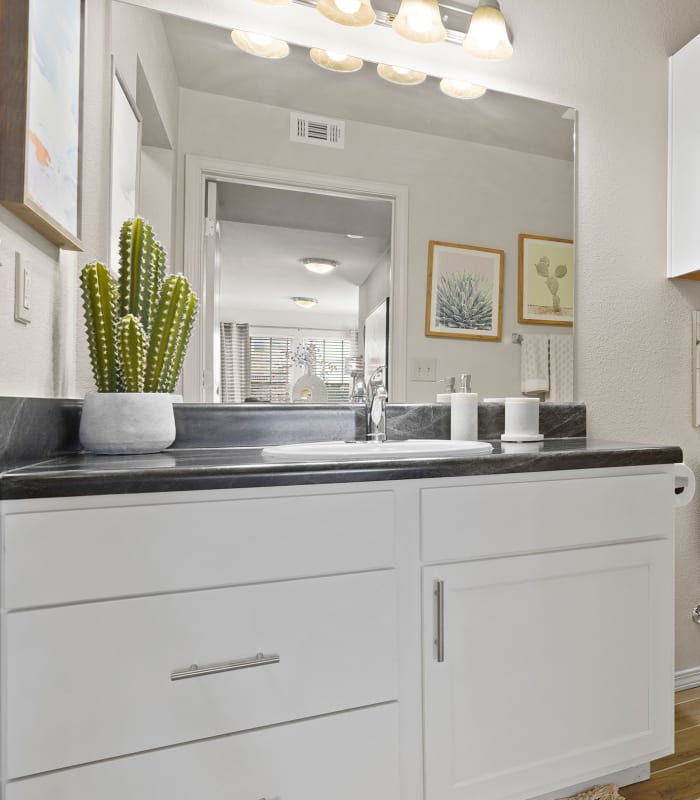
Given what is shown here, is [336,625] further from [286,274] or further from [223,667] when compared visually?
[286,274]

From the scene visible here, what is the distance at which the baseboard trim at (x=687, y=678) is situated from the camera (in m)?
1.93

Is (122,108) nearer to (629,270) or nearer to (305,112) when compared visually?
(305,112)

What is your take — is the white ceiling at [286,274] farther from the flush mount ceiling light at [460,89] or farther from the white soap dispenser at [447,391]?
the flush mount ceiling light at [460,89]

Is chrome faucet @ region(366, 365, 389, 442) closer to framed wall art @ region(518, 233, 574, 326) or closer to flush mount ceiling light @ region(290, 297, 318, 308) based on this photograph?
flush mount ceiling light @ region(290, 297, 318, 308)

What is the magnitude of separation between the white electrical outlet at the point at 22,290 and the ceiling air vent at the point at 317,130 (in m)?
0.86

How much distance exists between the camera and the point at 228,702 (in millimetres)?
956

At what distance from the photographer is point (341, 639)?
1027 millimetres

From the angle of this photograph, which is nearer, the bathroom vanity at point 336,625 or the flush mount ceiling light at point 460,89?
the bathroom vanity at point 336,625

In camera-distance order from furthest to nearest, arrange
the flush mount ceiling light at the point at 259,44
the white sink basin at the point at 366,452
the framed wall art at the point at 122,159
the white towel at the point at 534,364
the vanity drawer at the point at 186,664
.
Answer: the white towel at the point at 534,364, the flush mount ceiling light at the point at 259,44, the framed wall art at the point at 122,159, the white sink basin at the point at 366,452, the vanity drawer at the point at 186,664

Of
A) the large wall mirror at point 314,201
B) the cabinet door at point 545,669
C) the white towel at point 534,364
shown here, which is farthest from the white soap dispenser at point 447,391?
the cabinet door at point 545,669

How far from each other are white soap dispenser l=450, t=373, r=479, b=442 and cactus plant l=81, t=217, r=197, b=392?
79cm

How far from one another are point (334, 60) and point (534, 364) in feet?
3.69

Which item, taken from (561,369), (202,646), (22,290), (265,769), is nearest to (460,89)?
(561,369)

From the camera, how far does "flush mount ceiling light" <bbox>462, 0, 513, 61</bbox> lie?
170 centimetres
